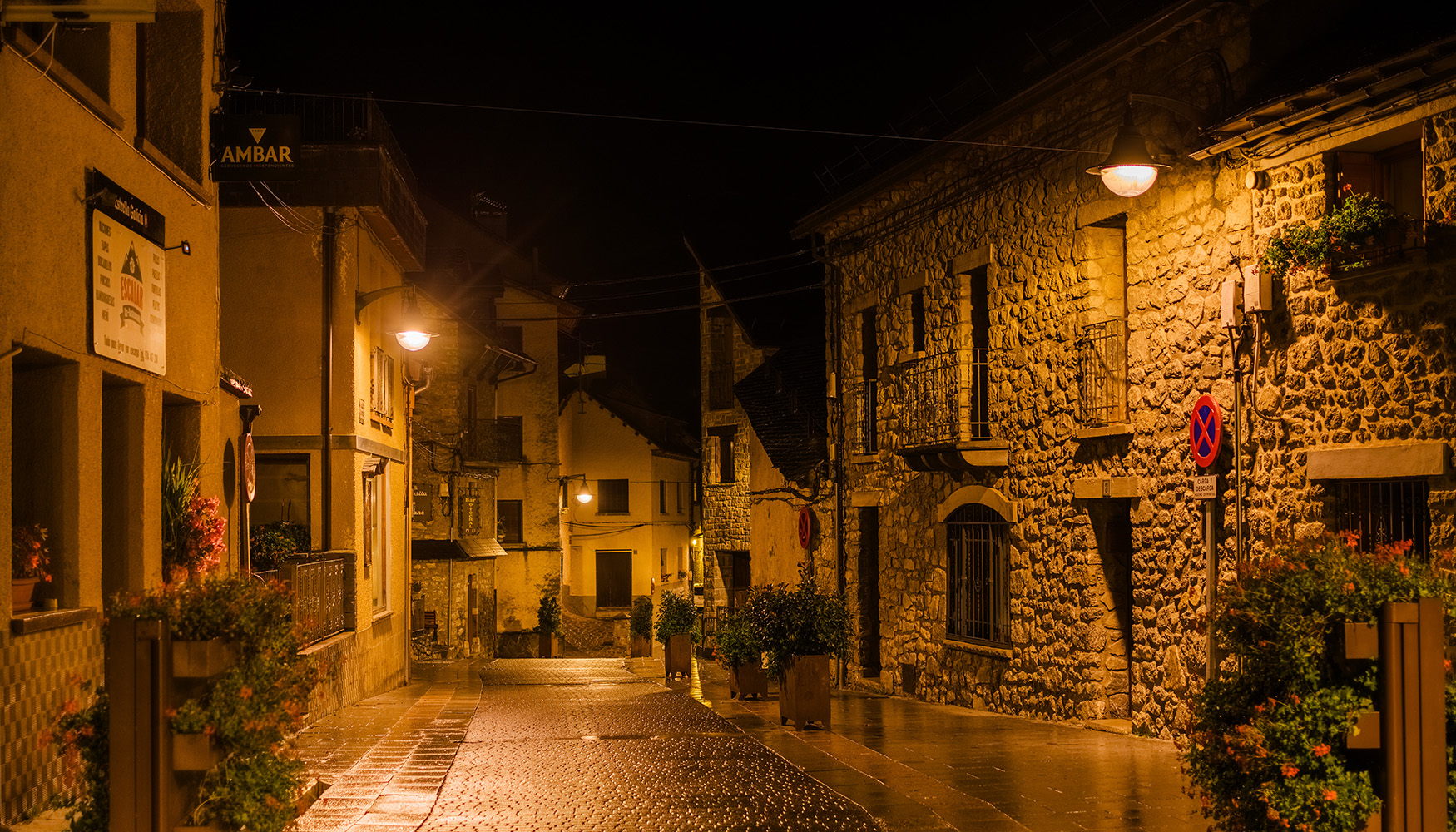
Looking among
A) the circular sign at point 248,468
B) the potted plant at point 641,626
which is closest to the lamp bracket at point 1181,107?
the circular sign at point 248,468

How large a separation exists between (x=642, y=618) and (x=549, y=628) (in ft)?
25.4

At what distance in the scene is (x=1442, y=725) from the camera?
5070 millimetres

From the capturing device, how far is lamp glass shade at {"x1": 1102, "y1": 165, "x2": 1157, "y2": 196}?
34.6 ft

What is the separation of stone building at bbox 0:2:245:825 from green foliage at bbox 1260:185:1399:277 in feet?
27.5

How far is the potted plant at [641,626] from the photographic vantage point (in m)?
30.2

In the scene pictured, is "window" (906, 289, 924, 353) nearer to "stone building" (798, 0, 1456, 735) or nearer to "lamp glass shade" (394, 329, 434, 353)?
"stone building" (798, 0, 1456, 735)

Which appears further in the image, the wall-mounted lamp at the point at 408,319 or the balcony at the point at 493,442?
the balcony at the point at 493,442

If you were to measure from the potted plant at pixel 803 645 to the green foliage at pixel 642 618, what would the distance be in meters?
16.8

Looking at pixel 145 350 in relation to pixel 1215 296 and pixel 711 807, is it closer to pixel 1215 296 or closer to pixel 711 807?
pixel 711 807

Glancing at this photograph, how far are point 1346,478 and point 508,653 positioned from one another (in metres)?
31.9

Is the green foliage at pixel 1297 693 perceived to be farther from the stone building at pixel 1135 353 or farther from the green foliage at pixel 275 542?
the green foliage at pixel 275 542

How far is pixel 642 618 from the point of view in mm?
30125

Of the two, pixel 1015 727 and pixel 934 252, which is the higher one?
pixel 934 252

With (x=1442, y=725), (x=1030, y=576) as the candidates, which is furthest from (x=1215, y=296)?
(x=1442, y=725)
